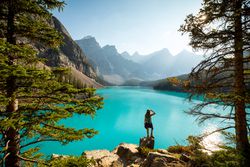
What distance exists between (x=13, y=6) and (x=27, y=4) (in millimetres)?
471

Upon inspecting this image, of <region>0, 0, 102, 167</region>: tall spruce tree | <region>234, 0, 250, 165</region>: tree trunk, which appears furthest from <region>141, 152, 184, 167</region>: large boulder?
<region>0, 0, 102, 167</region>: tall spruce tree

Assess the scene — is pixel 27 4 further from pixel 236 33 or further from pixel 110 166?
pixel 110 166

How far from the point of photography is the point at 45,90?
4.26m

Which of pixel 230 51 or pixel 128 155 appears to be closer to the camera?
pixel 230 51

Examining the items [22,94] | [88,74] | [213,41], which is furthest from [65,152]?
[88,74]

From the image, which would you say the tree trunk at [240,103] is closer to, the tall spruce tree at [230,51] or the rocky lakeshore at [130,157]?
the tall spruce tree at [230,51]

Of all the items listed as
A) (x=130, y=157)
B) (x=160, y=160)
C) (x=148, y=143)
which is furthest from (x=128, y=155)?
(x=160, y=160)

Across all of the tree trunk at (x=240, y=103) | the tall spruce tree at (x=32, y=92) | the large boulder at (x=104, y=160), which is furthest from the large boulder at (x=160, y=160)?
the tall spruce tree at (x=32, y=92)

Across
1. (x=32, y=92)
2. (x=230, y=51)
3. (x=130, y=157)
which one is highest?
(x=230, y=51)

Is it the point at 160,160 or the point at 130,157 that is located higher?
the point at 160,160

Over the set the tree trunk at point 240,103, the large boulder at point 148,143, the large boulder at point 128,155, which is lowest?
the large boulder at point 128,155

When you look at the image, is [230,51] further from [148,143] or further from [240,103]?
[148,143]

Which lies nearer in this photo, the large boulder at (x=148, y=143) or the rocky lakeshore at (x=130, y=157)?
the rocky lakeshore at (x=130, y=157)

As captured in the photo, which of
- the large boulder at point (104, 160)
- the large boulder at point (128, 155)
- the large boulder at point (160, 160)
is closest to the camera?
the large boulder at point (160, 160)
